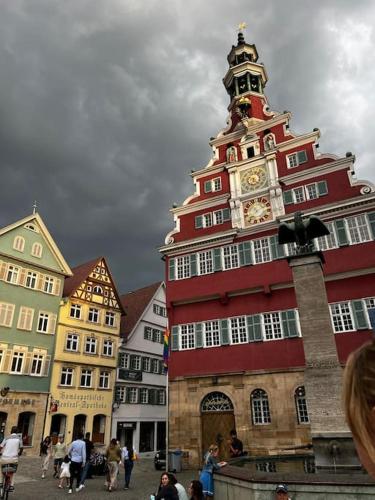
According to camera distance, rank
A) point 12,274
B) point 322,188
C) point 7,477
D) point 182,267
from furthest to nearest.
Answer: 1. point 12,274
2. point 182,267
3. point 322,188
4. point 7,477

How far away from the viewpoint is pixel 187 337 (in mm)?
24875

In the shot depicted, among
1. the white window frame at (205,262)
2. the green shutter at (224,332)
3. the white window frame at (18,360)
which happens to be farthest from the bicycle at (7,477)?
the white window frame at (18,360)

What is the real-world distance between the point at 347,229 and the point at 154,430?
85.9 ft

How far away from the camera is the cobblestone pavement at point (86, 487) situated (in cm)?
1337

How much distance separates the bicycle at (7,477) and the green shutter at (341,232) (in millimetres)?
18357

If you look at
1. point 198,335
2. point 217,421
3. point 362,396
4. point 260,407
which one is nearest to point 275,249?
point 198,335

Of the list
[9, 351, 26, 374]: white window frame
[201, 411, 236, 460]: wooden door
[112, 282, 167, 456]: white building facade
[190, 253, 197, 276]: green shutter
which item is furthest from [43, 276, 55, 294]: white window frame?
[201, 411, 236, 460]: wooden door

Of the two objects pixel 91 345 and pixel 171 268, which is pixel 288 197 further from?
pixel 91 345

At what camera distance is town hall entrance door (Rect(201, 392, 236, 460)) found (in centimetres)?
2166

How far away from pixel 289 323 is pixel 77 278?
21.2 metres

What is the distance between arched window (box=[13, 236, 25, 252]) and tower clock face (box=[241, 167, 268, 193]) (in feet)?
58.2

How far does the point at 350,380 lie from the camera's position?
1.39m

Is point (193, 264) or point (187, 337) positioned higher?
point (193, 264)

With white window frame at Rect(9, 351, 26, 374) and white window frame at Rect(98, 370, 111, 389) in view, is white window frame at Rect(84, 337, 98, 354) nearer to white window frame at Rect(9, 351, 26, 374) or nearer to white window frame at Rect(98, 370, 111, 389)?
white window frame at Rect(98, 370, 111, 389)
